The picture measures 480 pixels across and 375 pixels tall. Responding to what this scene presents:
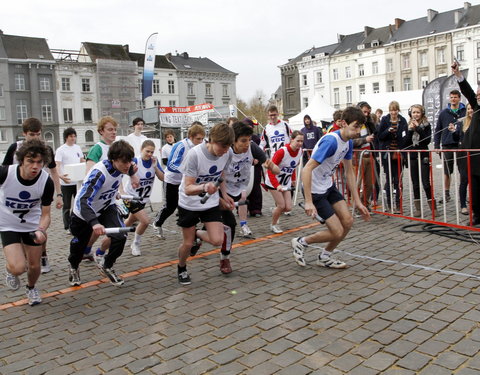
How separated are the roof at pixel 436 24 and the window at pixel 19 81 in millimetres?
47957

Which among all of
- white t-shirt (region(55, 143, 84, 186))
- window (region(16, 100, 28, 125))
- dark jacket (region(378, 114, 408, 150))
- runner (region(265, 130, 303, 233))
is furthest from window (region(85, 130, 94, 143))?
runner (region(265, 130, 303, 233))

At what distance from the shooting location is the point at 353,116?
5.02 meters

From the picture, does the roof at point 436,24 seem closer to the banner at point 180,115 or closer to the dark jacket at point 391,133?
the banner at point 180,115

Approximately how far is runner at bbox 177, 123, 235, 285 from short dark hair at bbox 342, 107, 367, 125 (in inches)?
52.9

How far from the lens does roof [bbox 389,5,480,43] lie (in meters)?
55.1

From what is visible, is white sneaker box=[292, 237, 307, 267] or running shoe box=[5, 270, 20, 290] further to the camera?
white sneaker box=[292, 237, 307, 267]

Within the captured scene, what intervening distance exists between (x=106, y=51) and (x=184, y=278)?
63041mm

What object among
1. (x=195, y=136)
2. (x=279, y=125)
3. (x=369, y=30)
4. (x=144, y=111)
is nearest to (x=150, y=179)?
(x=195, y=136)

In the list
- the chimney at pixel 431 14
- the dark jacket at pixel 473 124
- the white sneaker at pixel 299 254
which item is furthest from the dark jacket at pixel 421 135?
the chimney at pixel 431 14

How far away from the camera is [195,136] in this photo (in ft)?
21.5

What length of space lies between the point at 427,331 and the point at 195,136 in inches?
162

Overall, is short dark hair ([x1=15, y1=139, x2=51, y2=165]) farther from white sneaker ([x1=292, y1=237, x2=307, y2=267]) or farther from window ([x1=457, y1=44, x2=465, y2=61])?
window ([x1=457, y1=44, x2=465, y2=61])

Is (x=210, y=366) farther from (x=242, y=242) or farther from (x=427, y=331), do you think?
(x=242, y=242)

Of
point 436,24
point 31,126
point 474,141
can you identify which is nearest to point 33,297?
point 31,126
